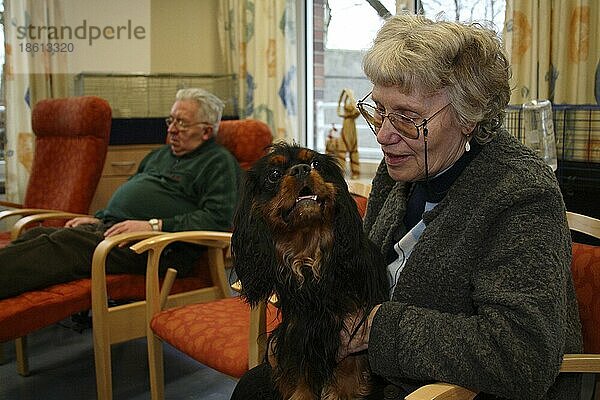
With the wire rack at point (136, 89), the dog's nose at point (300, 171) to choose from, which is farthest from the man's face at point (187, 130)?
the dog's nose at point (300, 171)

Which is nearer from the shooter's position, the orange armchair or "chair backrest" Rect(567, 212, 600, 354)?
"chair backrest" Rect(567, 212, 600, 354)

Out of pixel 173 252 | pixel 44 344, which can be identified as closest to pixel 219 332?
pixel 173 252

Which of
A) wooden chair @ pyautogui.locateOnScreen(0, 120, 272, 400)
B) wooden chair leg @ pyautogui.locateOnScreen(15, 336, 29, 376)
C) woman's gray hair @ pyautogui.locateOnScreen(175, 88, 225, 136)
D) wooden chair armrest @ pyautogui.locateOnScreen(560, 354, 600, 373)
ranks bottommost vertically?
wooden chair leg @ pyautogui.locateOnScreen(15, 336, 29, 376)

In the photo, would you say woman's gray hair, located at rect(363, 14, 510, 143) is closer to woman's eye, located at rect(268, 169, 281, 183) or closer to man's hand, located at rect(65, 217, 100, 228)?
woman's eye, located at rect(268, 169, 281, 183)

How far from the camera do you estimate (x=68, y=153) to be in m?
3.71

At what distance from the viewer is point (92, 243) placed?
9.34 feet

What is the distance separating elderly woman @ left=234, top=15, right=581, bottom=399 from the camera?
1218mm

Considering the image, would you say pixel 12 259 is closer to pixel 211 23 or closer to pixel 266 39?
pixel 266 39

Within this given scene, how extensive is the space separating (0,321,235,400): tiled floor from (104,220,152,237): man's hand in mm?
658

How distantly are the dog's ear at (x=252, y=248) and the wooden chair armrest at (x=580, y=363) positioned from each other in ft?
1.96

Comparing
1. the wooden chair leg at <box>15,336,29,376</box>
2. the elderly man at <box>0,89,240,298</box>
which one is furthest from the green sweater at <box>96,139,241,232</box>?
the wooden chair leg at <box>15,336,29,376</box>

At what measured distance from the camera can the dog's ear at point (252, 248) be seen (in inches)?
55.4

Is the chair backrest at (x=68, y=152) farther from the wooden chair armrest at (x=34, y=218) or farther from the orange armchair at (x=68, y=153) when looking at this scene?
the wooden chair armrest at (x=34, y=218)

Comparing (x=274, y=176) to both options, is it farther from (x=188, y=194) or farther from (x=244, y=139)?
(x=244, y=139)
